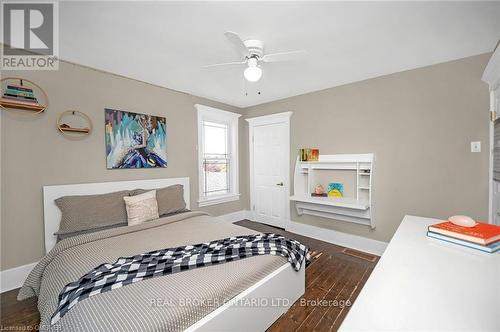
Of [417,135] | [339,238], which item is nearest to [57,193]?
[339,238]

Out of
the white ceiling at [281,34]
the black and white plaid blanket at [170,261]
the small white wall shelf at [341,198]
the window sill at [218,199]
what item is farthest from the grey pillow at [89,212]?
the small white wall shelf at [341,198]

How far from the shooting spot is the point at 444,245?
1.12m

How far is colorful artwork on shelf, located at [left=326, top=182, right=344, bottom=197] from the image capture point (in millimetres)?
3287

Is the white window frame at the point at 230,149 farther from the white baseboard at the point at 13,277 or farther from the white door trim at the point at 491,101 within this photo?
the white door trim at the point at 491,101

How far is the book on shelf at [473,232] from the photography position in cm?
104

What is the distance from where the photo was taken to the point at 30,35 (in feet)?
6.56

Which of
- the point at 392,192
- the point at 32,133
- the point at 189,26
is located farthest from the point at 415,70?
the point at 32,133

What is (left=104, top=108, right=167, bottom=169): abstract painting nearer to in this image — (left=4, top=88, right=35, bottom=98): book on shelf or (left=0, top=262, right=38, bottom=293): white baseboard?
(left=4, top=88, right=35, bottom=98): book on shelf

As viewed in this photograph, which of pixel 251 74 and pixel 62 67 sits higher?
pixel 62 67

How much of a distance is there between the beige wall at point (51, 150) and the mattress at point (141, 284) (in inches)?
29.3

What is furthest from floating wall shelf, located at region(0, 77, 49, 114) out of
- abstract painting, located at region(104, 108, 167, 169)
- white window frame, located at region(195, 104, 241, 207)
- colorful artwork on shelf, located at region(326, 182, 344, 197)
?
colorful artwork on shelf, located at region(326, 182, 344, 197)

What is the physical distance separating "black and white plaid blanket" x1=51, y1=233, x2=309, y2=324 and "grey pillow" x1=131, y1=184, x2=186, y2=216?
1.11 meters

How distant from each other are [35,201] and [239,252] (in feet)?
7.59

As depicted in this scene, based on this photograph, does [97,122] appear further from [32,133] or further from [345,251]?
[345,251]
